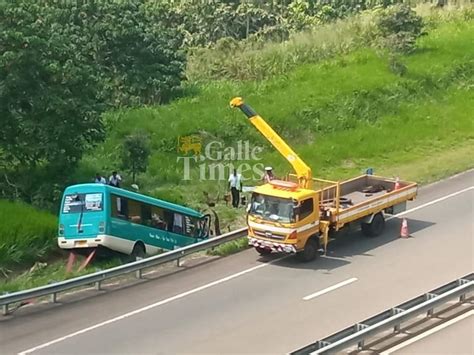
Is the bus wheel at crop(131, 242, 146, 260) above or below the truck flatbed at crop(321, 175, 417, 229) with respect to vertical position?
below

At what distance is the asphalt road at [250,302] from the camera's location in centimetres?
1677

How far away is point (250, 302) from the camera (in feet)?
62.1

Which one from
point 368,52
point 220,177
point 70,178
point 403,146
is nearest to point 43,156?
point 70,178

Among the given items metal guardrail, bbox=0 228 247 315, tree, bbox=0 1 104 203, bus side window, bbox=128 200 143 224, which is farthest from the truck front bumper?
tree, bbox=0 1 104 203

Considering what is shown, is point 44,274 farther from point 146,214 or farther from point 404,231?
point 404,231

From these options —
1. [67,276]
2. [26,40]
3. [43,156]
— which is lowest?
[67,276]

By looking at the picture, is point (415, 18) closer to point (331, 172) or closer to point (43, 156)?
point (331, 172)

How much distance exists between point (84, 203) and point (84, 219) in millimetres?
407

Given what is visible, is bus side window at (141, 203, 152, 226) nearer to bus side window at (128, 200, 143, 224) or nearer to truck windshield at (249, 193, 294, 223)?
bus side window at (128, 200, 143, 224)

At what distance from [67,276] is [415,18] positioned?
29.5 m

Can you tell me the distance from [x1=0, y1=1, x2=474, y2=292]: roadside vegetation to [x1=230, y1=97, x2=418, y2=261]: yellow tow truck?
153 centimetres

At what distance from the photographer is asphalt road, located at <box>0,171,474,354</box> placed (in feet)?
55.0

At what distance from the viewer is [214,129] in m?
34.1

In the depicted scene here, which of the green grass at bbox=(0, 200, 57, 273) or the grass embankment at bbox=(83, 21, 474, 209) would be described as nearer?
the green grass at bbox=(0, 200, 57, 273)
